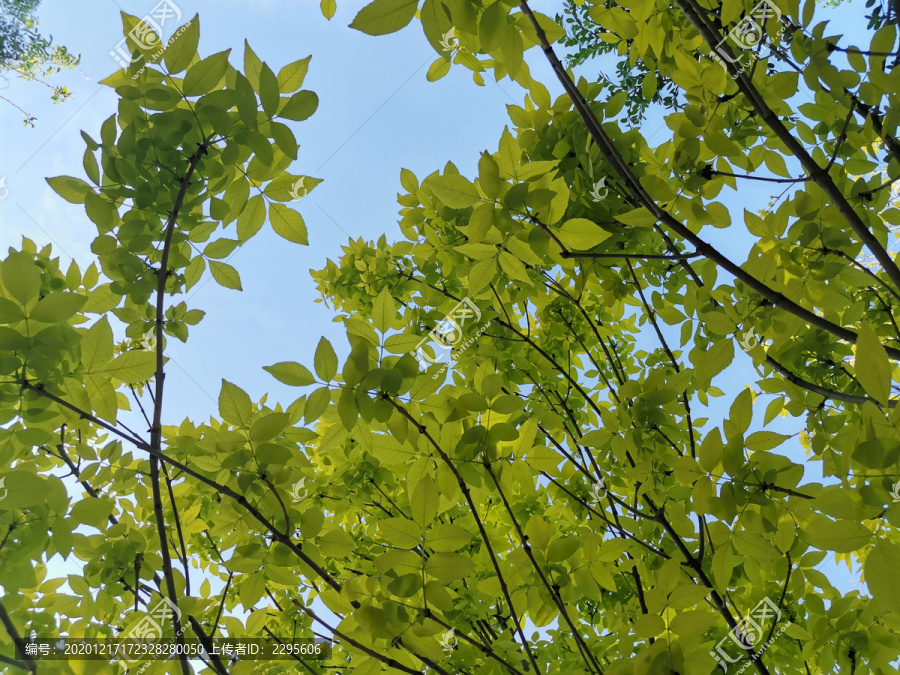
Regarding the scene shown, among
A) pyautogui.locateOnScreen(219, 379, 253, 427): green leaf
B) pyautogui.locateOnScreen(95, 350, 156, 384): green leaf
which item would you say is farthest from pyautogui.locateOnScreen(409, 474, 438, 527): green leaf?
pyautogui.locateOnScreen(95, 350, 156, 384): green leaf

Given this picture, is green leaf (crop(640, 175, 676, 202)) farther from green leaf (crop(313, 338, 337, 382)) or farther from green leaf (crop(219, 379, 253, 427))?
green leaf (crop(219, 379, 253, 427))

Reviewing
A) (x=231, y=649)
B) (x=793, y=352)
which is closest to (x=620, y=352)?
(x=793, y=352)

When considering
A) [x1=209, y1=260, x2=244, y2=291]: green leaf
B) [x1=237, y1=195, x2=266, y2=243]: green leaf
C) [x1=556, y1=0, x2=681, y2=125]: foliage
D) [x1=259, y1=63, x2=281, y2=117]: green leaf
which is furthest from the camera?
[x1=556, y1=0, x2=681, y2=125]: foliage

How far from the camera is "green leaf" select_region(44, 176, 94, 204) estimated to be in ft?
3.76

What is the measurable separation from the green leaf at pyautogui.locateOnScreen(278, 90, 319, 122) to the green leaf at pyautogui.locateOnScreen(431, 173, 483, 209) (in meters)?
0.34

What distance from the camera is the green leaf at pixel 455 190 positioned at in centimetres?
103

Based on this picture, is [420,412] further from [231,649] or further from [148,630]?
[231,649]

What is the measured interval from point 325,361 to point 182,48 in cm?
72

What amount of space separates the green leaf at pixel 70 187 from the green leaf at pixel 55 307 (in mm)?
297

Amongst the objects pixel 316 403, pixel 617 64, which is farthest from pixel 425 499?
pixel 617 64

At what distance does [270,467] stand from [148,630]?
1.50 ft

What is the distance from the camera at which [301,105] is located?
1129mm

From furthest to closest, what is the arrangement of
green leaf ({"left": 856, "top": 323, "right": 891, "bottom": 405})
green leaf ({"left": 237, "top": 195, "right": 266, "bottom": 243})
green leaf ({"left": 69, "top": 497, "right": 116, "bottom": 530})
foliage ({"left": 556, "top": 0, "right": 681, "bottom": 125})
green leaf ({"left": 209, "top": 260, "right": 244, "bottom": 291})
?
foliage ({"left": 556, "top": 0, "right": 681, "bottom": 125})
green leaf ({"left": 209, "top": 260, "right": 244, "bottom": 291})
green leaf ({"left": 237, "top": 195, "right": 266, "bottom": 243})
green leaf ({"left": 69, "top": 497, "right": 116, "bottom": 530})
green leaf ({"left": 856, "top": 323, "right": 891, "bottom": 405})

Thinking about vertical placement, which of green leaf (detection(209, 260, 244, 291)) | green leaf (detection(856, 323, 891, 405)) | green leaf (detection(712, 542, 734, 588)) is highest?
green leaf (detection(209, 260, 244, 291))
